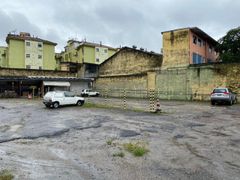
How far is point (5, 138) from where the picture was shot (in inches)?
366

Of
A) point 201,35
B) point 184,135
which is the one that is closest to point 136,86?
point 201,35

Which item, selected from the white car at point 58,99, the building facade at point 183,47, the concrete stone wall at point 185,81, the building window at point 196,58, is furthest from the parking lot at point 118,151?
the building window at point 196,58

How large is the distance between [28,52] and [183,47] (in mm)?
37099

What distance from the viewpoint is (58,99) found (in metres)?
22.4

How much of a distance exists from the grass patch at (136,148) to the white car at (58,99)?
15.4 m

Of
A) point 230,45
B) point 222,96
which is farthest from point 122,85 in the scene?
point 222,96

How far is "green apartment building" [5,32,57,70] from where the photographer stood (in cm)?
5375

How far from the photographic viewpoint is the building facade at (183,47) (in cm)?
3281

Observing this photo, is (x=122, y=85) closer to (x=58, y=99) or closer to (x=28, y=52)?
(x=58, y=99)

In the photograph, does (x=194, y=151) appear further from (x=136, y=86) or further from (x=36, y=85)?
(x=36, y=85)

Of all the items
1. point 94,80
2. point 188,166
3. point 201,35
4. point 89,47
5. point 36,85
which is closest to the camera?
point 188,166

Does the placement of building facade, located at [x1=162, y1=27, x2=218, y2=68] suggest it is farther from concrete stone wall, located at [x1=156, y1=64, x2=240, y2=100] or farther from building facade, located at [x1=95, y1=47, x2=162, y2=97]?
building facade, located at [x1=95, y1=47, x2=162, y2=97]

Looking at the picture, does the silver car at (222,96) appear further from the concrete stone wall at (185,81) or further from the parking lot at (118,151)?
the parking lot at (118,151)

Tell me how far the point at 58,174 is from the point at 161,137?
16.2ft
